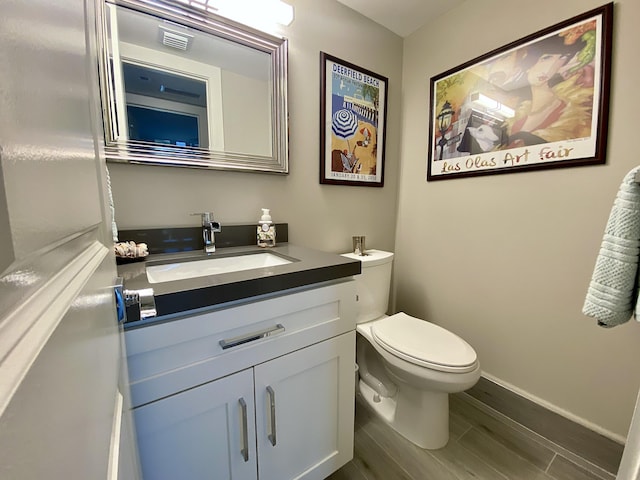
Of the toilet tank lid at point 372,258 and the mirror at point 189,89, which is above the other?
the mirror at point 189,89

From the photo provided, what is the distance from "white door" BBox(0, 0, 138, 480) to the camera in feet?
0.34

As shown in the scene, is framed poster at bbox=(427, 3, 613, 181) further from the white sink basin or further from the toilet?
the white sink basin

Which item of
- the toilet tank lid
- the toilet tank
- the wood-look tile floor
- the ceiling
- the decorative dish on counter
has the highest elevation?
the ceiling

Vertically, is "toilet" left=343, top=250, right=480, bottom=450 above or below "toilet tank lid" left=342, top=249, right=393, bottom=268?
below

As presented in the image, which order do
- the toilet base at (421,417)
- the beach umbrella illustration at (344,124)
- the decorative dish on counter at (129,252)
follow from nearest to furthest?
the decorative dish on counter at (129,252)
the toilet base at (421,417)
the beach umbrella illustration at (344,124)

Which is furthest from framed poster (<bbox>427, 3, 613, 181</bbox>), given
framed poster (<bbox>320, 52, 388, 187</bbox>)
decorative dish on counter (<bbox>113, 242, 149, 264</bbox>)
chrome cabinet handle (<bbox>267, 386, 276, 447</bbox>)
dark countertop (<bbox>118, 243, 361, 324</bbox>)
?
decorative dish on counter (<bbox>113, 242, 149, 264</bbox>)

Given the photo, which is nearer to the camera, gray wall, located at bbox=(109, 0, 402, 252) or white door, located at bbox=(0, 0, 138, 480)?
white door, located at bbox=(0, 0, 138, 480)

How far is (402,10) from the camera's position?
148 cm

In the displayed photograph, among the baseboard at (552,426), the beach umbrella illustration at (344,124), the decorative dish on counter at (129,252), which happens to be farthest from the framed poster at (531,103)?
the decorative dish on counter at (129,252)

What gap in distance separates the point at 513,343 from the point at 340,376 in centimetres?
94

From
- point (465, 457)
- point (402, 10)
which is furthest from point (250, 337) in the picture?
point (402, 10)

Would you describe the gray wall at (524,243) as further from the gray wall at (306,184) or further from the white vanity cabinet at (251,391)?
the white vanity cabinet at (251,391)

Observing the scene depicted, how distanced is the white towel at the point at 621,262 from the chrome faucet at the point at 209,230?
116 cm

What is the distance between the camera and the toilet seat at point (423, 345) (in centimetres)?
105
